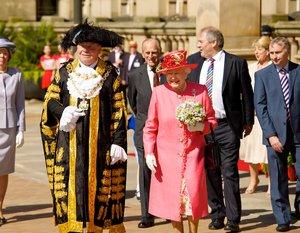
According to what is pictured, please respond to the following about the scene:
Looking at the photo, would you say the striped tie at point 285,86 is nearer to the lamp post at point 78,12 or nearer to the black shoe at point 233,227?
the black shoe at point 233,227

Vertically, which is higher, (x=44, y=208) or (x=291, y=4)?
(x=291, y=4)

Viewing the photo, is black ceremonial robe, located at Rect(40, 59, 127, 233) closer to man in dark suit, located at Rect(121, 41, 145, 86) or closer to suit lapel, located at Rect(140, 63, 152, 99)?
suit lapel, located at Rect(140, 63, 152, 99)

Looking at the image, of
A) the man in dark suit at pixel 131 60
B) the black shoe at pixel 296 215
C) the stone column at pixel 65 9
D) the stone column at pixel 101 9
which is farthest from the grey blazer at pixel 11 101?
the stone column at pixel 65 9

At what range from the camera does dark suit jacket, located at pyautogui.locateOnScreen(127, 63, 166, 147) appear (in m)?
12.4

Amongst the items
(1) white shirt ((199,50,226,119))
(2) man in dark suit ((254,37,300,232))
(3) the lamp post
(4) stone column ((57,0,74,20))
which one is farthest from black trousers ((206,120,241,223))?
(4) stone column ((57,0,74,20))

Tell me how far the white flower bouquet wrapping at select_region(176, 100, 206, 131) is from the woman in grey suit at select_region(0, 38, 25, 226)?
275 cm

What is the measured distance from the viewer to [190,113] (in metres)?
10.0

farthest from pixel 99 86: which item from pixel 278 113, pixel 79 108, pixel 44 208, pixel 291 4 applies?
pixel 291 4

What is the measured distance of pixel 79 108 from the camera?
33.5 ft

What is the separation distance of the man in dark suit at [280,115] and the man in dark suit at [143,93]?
1.15 metres

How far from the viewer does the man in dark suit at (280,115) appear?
11734 millimetres

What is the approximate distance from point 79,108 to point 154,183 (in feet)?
3.07

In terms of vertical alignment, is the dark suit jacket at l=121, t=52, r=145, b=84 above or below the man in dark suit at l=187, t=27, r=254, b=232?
below

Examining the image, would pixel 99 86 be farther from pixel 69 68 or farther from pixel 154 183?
pixel 154 183
